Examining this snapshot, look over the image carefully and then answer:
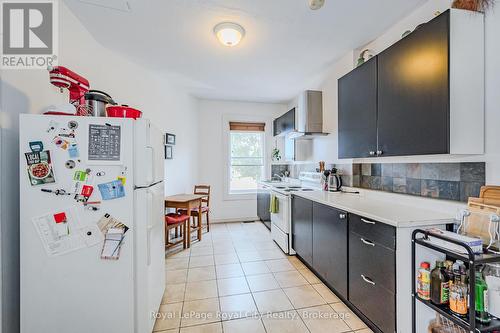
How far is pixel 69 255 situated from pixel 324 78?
11.6 ft

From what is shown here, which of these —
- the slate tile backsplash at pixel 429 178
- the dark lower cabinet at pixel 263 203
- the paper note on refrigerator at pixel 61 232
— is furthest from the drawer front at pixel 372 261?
the dark lower cabinet at pixel 263 203

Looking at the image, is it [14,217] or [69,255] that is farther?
[14,217]

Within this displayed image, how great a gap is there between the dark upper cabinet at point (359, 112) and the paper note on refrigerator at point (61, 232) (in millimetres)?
2309

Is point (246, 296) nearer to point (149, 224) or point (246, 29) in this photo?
point (149, 224)

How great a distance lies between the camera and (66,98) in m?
1.95

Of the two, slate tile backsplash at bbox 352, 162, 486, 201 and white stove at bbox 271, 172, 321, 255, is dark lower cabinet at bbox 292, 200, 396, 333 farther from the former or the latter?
slate tile backsplash at bbox 352, 162, 486, 201

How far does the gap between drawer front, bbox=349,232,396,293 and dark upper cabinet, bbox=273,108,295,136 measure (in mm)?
2474

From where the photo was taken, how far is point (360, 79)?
2.17m

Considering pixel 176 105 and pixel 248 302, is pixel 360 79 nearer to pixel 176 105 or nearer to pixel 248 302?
pixel 248 302

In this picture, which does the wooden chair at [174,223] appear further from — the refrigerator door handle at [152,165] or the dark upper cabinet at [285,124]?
the dark upper cabinet at [285,124]

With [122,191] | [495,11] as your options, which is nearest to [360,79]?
[495,11]

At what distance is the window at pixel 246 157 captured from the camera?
506 centimetres

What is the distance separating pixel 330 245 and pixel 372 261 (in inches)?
22.2

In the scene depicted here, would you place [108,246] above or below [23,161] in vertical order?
below
